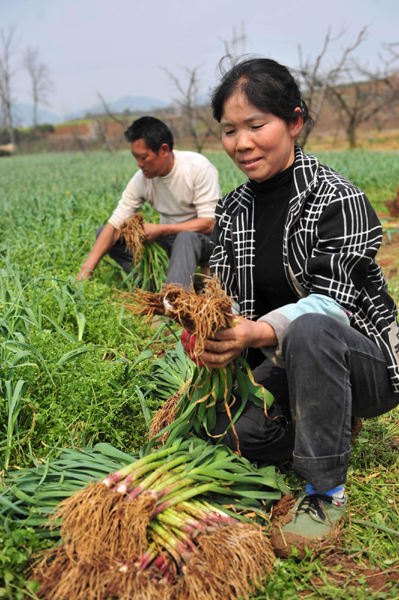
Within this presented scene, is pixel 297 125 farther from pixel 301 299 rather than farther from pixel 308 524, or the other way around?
pixel 308 524

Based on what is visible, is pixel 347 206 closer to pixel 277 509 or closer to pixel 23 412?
pixel 277 509

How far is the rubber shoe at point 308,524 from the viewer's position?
138cm

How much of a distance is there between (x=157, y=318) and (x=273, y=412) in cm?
165

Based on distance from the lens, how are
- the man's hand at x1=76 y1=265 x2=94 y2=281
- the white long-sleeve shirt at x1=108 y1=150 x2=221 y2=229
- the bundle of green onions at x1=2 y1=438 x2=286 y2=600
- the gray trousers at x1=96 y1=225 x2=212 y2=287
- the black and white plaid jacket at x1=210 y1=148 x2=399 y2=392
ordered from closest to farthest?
the bundle of green onions at x1=2 y1=438 x2=286 y2=600 → the black and white plaid jacket at x1=210 y1=148 x2=399 y2=392 → the gray trousers at x1=96 y1=225 x2=212 y2=287 → the man's hand at x1=76 y1=265 x2=94 y2=281 → the white long-sleeve shirt at x1=108 y1=150 x2=221 y2=229

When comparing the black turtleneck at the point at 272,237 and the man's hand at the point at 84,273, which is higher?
the black turtleneck at the point at 272,237

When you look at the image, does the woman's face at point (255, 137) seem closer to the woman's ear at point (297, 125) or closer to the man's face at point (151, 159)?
the woman's ear at point (297, 125)

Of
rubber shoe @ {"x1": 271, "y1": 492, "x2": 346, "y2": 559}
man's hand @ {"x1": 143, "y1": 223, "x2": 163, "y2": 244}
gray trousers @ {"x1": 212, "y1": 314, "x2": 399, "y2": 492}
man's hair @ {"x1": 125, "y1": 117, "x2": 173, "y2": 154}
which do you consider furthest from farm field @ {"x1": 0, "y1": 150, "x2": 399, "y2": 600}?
man's hair @ {"x1": 125, "y1": 117, "x2": 173, "y2": 154}

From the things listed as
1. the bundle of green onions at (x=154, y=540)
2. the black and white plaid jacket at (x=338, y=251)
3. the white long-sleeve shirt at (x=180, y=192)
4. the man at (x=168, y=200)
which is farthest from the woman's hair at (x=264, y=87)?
the white long-sleeve shirt at (x=180, y=192)

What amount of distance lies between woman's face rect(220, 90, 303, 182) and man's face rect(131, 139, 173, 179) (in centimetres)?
178

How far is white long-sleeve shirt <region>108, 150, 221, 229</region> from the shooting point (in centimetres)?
350

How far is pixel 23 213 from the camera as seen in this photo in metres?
5.43

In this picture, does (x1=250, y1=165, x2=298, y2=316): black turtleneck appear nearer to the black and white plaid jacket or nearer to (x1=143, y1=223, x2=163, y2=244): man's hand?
the black and white plaid jacket

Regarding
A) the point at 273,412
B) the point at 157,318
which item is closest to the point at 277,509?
the point at 273,412

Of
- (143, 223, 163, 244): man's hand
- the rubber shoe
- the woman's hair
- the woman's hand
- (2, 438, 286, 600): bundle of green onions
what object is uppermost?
the woman's hair
